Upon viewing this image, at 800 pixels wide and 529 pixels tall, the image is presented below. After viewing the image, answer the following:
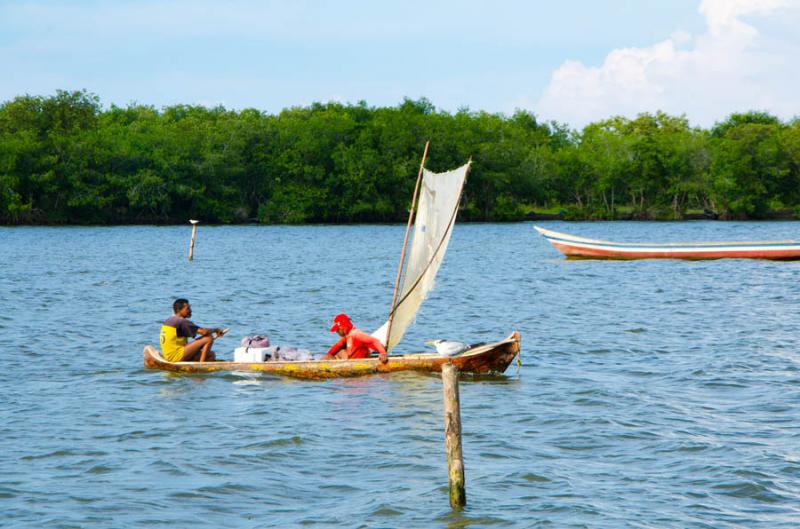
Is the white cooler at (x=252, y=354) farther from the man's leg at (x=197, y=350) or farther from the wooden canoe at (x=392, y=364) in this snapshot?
the man's leg at (x=197, y=350)

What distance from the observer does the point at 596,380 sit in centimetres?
2025

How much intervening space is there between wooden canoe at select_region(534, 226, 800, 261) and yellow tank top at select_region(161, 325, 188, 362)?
112 feet

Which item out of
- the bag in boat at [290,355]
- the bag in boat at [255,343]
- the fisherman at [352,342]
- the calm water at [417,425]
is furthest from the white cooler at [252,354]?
the fisherman at [352,342]

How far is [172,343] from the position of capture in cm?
1991

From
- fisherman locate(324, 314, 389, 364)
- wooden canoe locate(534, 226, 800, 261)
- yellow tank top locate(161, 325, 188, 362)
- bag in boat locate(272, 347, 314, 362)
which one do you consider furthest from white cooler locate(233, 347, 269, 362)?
wooden canoe locate(534, 226, 800, 261)

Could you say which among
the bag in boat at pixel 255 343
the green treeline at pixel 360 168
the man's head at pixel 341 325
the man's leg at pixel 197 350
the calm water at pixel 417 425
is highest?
the green treeline at pixel 360 168

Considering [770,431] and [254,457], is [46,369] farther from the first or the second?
[770,431]

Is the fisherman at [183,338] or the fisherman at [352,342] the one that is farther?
the fisherman at [183,338]

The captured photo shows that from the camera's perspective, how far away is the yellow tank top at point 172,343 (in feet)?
65.0

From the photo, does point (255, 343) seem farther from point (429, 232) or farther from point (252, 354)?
point (429, 232)

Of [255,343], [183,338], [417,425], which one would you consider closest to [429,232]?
[255,343]

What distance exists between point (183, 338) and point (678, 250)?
128 ft

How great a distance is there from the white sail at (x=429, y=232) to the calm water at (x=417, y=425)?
1.76 meters

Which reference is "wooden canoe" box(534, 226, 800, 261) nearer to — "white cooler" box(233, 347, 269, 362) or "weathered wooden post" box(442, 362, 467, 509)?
"white cooler" box(233, 347, 269, 362)
